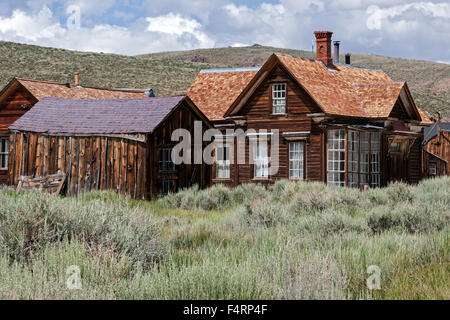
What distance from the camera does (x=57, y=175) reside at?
58.3 feet

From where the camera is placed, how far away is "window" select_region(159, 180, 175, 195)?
19.3 m

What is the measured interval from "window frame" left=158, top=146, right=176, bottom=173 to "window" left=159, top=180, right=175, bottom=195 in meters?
0.35

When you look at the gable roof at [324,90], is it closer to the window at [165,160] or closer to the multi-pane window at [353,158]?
the multi-pane window at [353,158]

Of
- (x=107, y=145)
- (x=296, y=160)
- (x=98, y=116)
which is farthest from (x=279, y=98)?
(x=107, y=145)

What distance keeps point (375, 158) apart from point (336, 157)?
243 centimetres

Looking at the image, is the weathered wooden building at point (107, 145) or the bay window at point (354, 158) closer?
the weathered wooden building at point (107, 145)

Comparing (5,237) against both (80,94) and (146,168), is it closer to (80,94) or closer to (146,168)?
(146,168)

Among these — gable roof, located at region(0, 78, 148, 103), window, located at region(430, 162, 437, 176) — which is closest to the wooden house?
gable roof, located at region(0, 78, 148, 103)

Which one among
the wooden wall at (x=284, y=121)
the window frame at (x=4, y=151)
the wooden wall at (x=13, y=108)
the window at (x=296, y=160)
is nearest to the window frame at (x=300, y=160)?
the window at (x=296, y=160)

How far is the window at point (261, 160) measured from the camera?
77.0ft

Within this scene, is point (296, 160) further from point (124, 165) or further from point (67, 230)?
point (67, 230)

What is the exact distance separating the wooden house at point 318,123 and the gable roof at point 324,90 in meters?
Result: 0.04

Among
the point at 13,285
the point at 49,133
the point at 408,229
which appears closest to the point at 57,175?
the point at 49,133
